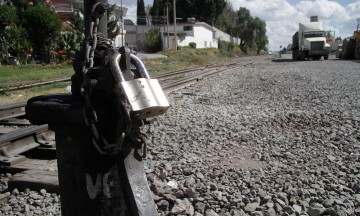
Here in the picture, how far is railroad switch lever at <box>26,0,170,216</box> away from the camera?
59.9 inches

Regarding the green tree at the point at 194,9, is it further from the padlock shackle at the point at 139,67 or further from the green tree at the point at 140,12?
the padlock shackle at the point at 139,67

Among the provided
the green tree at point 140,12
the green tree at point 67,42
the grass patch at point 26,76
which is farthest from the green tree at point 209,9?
the grass patch at point 26,76

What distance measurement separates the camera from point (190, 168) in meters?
3.91

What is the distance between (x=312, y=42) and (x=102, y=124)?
33380 millimetres

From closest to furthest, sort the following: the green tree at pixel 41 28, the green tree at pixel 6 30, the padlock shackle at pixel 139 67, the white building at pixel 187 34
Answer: the padlock shackle at pixel 139 67 < the green tree at pixel 6 30 < the green tree at pixel 41 28 < the white building at pixel 187 34

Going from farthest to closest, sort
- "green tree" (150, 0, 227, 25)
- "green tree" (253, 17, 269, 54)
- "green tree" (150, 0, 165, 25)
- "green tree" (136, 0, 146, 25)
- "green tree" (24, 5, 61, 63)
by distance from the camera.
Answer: "green tree" (253, 17, 269, 54)
"green tree" (136, 0, 146, 25)
"green tree" (150, 0, 165, 25)
"green tree" (150, 0, 227, 25)
"green tree" (24, 5, 61, 63)

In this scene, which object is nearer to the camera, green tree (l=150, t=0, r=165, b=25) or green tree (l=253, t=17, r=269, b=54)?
green tree (l=150, t=0, r=165, b=25)

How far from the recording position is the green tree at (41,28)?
25.6 m

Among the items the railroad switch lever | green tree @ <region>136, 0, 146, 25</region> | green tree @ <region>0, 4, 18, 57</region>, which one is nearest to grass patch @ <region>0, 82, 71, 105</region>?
the railroad switch lever

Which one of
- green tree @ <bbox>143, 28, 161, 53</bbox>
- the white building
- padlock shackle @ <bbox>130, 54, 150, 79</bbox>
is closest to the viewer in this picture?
padlock shackle @ <bbox>130, 54, 150, 79</bbox>

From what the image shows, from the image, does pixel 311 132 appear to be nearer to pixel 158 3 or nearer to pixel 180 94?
pixel 180 94

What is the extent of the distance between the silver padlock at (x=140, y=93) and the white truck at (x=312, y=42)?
33.2 m

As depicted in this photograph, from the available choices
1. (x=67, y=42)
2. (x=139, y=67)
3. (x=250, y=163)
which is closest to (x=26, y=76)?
(x=67, y=42)

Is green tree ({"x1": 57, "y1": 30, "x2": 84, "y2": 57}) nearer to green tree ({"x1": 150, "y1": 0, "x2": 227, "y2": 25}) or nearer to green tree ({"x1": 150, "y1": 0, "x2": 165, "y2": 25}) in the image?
green tree ({"x1": 150, "y1": 0, "x2": 227, "y2": 25})
